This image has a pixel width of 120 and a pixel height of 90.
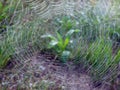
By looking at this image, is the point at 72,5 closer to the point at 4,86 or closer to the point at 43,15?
the point at 43,15

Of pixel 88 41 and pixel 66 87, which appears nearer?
pixel 66 87

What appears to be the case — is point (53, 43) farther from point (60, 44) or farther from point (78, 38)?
point (78, 38)

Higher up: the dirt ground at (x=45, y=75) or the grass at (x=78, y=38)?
the grass at (x=78, y=38)

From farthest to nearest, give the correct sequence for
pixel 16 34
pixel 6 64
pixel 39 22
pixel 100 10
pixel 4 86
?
pixel 100 10
pixel 39 22
pixel 16 34
pixel 6 64
pixel 4 86

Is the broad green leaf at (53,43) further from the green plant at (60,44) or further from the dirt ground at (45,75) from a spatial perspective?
the dirt ground at (45,75)

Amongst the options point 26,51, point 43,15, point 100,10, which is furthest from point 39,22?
point 100,10

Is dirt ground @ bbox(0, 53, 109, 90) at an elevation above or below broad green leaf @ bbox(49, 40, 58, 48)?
below

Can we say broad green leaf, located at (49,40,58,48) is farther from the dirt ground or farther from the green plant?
the dirt ground

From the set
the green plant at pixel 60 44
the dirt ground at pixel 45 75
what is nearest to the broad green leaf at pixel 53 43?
the green plant at pixel 60 44

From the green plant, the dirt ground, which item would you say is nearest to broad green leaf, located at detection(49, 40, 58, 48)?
the green plant

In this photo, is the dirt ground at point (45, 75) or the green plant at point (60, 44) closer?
the dirt ground at point (45, 75)

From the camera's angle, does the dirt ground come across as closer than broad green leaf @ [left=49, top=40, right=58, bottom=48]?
Yes
